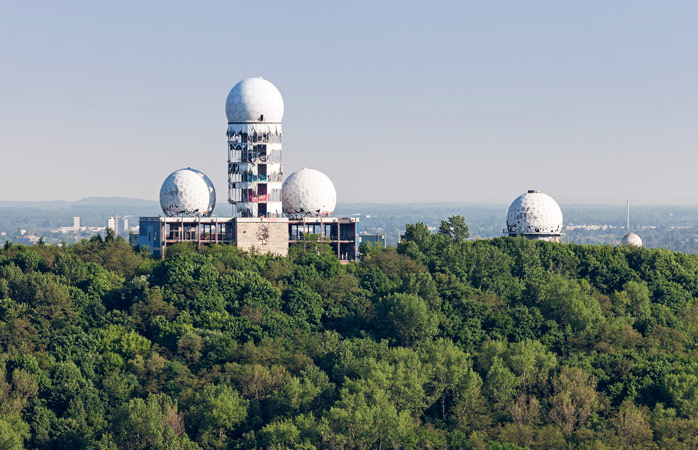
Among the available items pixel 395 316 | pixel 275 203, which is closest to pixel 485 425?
pixel 395 316

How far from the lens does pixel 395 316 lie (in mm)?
116625

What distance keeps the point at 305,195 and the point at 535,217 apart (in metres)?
30.2

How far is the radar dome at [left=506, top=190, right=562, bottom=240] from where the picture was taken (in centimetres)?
15588

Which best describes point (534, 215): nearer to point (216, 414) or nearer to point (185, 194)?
point (185, 194)

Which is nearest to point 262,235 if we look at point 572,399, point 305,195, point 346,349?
point 305,195

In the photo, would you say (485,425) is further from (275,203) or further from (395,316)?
(275,203)

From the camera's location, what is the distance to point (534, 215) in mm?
155750

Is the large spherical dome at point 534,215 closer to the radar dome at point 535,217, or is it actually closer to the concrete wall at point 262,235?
the radar dome at point 535,217

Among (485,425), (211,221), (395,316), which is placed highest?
(211,221)

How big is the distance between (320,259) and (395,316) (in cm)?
1997

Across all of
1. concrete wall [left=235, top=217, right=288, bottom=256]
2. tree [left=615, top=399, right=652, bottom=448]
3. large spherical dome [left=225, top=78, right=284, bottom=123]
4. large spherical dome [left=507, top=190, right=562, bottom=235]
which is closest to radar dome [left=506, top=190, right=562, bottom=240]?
large spherical dome [left=507, top=190, right=562, bottom=235]

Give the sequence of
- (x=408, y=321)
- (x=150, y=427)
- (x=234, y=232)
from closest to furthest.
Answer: (x=150, y=427) → (x=408, y=321) → (x=234, y=232)

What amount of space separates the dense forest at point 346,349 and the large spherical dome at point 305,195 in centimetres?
654

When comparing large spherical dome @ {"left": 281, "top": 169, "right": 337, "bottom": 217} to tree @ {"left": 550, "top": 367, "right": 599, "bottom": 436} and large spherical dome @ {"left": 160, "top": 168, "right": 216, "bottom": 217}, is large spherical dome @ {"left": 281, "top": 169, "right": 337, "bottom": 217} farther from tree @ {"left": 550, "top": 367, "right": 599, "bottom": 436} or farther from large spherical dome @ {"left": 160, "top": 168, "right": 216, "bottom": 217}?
tree @ {"left": 550, "top": 367, "right": 599, "bottom": 436}
